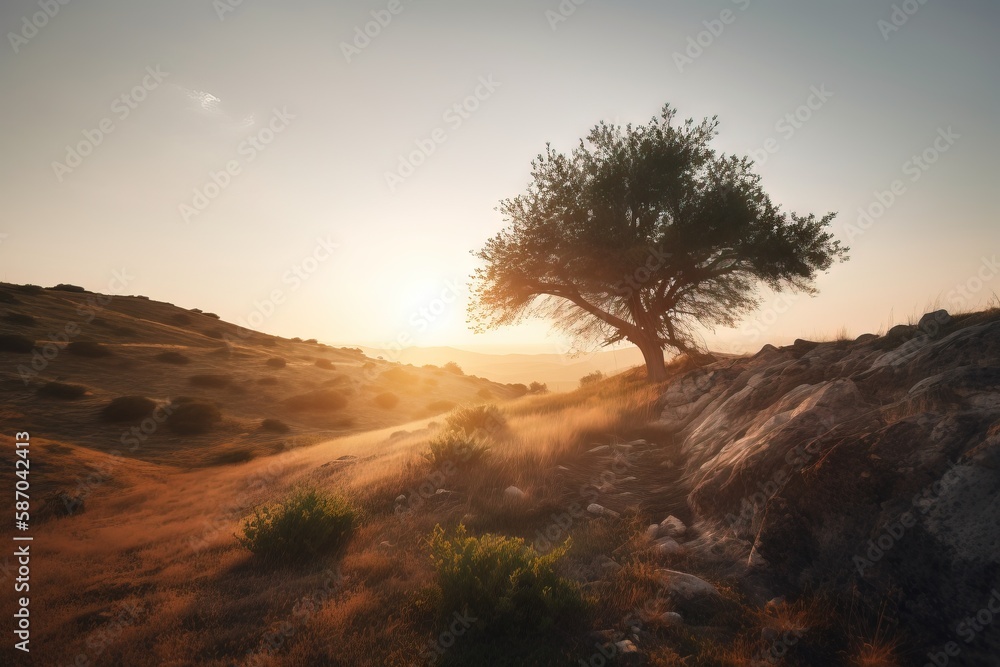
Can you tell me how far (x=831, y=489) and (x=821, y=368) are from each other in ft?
18.8

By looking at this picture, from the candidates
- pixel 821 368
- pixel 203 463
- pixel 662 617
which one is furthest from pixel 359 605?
pixel 203 463

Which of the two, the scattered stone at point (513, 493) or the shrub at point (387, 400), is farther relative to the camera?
the shrub at point (387, 400)

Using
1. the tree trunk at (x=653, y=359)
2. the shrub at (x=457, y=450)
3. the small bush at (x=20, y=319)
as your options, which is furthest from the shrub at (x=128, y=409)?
the tree trunk at (x=653, y=359)

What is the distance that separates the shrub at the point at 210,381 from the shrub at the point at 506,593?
3282cm

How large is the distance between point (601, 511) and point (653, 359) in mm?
13041

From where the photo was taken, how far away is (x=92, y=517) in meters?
11.3

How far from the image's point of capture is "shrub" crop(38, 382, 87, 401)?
71.1ft

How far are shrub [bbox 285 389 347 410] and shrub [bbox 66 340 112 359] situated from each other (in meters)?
12.2

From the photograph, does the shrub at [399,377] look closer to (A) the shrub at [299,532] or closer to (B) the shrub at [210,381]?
(B) the shrub at [210,381]

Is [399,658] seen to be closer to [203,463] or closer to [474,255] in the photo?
[474,255]

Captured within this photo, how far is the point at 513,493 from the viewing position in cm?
816

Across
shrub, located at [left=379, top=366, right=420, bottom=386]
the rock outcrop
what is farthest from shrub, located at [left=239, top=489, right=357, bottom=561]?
shrub, located at [left=379, top=366, right=420, bottom=386]

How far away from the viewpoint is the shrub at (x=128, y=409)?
21.5 m

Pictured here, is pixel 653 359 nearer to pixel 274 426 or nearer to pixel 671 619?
pixel 671 619
